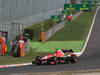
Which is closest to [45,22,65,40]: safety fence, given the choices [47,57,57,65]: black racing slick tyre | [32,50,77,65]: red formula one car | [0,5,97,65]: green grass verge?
[0,5,97,65]: green grass verge

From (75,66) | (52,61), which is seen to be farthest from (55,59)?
(75,66)

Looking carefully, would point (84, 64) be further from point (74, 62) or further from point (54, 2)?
point (54, 2)

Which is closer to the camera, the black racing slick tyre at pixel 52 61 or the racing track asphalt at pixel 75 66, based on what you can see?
the racing track asphalt at pixel 75 66

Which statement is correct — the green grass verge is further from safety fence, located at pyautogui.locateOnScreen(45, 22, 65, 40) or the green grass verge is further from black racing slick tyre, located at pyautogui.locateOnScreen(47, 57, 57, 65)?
black racing slick tyre, located at pyautogui.locateOnScreen(47, 57, 57, 65)

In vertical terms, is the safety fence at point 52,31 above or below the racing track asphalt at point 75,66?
below

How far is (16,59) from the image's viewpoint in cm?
2516

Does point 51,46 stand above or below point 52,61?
below

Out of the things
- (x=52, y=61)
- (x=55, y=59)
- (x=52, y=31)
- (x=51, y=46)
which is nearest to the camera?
(x=52, y=61)

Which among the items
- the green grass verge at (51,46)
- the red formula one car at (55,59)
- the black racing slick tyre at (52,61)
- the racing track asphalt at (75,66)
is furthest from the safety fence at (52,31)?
the black racing slick tyre at (52,61)

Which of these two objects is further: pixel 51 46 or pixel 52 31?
pixel 52 31

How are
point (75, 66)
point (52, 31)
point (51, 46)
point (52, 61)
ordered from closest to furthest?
point (75, 66)
point (52, 61)
point (51, 46)
point (52, 31)

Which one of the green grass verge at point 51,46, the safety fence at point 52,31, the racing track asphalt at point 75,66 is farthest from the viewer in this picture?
the safety fence at point 52,31

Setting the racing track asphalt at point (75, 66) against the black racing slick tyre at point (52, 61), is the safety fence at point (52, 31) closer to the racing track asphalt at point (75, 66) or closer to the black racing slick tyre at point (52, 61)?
the racing track asphalt at point (75, 66)

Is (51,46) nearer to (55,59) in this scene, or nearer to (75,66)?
(55,59)
